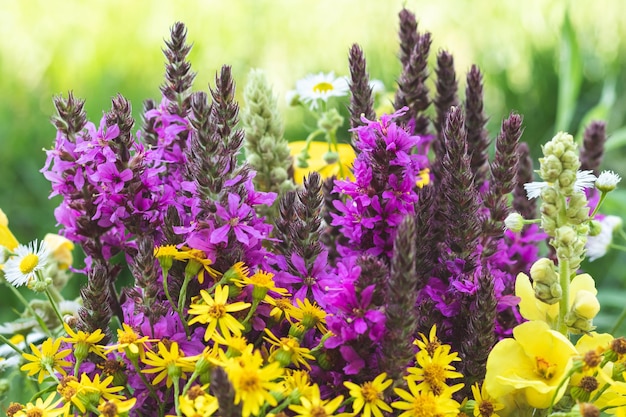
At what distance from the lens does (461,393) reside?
94 cm

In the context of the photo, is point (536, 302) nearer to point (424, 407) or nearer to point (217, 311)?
point (424, 407)

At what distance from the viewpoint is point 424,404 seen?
810mm

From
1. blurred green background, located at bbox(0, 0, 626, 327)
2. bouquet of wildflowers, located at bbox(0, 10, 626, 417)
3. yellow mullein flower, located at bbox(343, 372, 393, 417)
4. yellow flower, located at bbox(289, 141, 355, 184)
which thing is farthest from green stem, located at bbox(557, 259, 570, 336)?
blurred green background, located at bbox(0, 0, 626, 327)

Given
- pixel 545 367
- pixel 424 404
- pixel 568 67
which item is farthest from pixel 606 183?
pixel 568 67

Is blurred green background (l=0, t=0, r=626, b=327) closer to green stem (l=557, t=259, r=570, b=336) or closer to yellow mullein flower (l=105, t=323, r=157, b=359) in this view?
green stem (l=557, t=259, r=570, b=336)

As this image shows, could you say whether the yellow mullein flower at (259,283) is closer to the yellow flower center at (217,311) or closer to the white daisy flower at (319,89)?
the yellow flower center at (217,311)

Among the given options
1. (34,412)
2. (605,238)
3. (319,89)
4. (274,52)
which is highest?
(274,52)

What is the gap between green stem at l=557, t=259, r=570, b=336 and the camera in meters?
0.84

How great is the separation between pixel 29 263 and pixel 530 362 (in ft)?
2.11

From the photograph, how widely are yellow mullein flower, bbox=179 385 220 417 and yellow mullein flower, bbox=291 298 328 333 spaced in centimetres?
15

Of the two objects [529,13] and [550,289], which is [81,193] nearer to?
[550,289]

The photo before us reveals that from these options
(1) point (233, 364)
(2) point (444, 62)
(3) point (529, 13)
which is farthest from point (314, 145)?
(3) point (529, 13)

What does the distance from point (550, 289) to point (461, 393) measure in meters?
0.19

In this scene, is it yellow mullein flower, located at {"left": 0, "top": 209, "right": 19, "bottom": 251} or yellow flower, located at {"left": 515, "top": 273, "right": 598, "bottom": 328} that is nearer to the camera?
yellow flower, located at {"left": 515, "top": 273, "right": 598, "bottom": 328}
